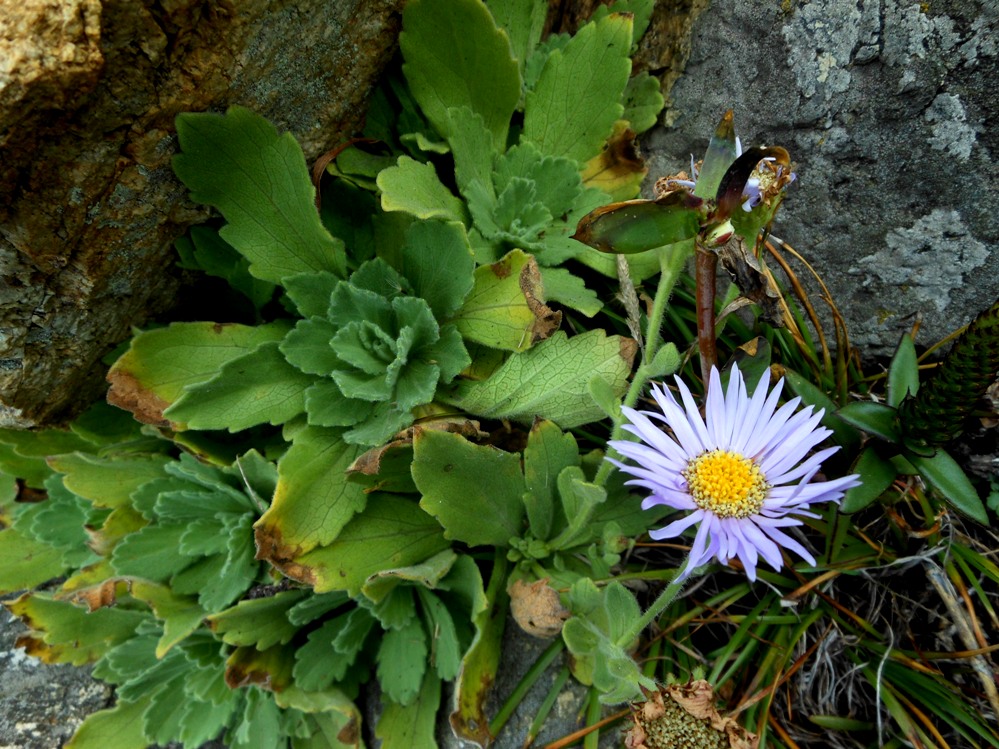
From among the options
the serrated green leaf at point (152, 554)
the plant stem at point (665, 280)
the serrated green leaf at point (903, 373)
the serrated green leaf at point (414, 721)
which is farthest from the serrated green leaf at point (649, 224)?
the serrated green leaf at point (152, 554)

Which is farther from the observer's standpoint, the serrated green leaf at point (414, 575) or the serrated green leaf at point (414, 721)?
the serrated green leaf at point (414, 721)

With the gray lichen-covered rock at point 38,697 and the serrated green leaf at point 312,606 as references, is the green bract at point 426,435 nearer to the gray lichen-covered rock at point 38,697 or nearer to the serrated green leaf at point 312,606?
the serrated green leaf at point 312,606

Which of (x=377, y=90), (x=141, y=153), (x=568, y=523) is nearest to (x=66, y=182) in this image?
(x=141, y=153)

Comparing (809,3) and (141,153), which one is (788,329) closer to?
(809,3)

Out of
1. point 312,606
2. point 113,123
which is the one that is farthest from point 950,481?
point 113,123

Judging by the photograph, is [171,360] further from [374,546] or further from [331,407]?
[374,546]

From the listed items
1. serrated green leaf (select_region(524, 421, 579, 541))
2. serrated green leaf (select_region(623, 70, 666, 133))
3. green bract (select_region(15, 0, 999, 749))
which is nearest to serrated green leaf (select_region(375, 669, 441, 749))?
green bract (select_region(15, 0, 999, 749))

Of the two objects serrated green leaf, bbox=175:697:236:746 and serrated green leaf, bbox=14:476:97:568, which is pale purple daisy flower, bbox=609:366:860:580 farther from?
serrated green leaf, bbox=14:476:97:568
